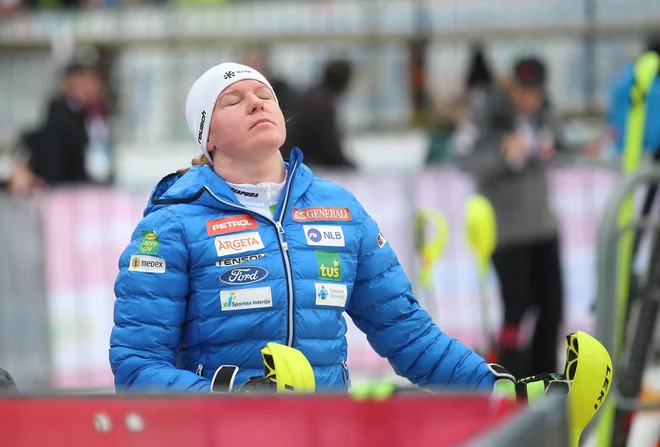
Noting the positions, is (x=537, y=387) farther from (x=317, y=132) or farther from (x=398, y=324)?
(x=317, y=132)

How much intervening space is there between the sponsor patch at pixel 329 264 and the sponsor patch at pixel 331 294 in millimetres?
25

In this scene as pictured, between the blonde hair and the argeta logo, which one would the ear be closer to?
the blonde hair

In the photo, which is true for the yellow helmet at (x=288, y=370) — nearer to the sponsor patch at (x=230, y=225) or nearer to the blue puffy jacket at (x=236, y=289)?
the blue puffy jacket at (x=236, y=289)

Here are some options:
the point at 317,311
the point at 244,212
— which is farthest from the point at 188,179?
the point at 317,311

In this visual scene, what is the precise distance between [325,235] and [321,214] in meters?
0.07

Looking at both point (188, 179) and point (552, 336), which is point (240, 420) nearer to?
point (188, 179)

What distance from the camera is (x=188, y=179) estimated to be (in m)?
3.66

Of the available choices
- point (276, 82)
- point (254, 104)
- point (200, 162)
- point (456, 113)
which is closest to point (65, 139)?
point (276, 82)

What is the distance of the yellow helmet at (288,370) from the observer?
2990 mm

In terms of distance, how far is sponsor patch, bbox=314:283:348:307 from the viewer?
11.5ft

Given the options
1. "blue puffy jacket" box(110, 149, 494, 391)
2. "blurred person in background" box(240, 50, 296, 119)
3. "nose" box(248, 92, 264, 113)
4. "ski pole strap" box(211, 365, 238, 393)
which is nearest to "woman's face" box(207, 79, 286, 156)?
"nose" box(248, 92, 264, 113)

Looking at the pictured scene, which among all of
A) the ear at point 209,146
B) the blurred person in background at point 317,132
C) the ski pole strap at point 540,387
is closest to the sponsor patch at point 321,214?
the ear at point 209,146

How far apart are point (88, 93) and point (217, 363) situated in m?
8.00

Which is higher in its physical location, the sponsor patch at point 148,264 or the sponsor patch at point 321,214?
the sponsor patch at point 321,214
